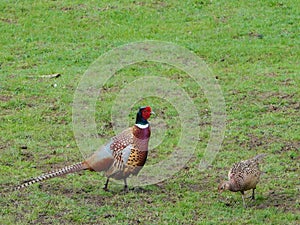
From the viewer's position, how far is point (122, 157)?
28.2ft

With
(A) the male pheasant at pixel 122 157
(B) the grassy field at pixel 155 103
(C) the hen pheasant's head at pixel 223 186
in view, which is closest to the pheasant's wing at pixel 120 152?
(A) the male pheasant at pixel 122 157

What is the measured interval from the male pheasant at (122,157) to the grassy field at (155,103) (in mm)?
188

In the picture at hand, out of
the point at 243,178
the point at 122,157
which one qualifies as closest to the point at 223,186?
the point at 243,178

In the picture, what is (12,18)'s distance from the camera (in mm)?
15883

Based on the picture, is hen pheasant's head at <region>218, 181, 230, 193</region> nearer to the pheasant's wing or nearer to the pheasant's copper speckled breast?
the pheasant's copper speckled breast

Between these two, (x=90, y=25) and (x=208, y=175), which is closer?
(x=208, y=175)

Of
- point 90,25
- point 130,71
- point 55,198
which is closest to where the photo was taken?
point 55,198

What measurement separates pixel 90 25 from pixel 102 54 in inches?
68.5

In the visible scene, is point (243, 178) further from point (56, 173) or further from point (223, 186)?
point (56, 173)

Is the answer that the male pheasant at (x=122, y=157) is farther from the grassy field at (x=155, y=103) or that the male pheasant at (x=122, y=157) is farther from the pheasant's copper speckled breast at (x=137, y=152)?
the grassy field at (x=155, y=103)

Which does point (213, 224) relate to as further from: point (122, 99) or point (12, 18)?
point (12, 18)

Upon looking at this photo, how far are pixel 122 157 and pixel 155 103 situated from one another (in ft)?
10.6

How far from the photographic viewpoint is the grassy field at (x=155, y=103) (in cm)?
815

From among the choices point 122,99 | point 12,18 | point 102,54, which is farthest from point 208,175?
point 12,18
